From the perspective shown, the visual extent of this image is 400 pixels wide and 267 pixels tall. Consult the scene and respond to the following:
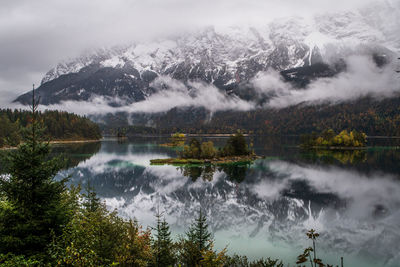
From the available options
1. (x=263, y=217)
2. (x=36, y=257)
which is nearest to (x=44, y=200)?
(x=36, y=257)

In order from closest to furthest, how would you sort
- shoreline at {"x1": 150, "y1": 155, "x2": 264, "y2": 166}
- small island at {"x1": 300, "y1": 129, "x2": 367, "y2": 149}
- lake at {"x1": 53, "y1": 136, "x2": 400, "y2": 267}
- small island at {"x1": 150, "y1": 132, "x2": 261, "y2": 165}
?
lake at {"x1": 53, "y1": 136, "x2": 400, "y2": 267}, shoreline at {"x1": 150, "y1": 155, "x2": 264, "y2": 166}, small island at {"x1": 150, "y1": 132, "x2": 261, "y2": 165}, small island at {"x1": 300, "y1": 129, "x2": 367, "y2": 149}

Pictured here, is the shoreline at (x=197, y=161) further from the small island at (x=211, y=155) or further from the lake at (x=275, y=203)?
the lake at (x=275, y=203)

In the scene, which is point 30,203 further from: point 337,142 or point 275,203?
point 337,142

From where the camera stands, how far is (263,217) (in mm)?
39594

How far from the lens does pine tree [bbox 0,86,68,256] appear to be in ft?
44.4

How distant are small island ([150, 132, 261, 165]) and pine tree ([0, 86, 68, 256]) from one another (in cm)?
7691

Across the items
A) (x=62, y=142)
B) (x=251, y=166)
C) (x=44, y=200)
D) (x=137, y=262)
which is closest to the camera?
(x=44, y=200)

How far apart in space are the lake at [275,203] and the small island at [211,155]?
33.1 feet

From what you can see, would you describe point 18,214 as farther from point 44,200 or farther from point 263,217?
point 263,217

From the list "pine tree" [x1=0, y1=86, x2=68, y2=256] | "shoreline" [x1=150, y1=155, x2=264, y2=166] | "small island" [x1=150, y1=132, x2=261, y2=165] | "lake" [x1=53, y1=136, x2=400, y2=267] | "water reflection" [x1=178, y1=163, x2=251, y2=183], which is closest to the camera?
"pine tree" [x1=0, y1=86, x2=68, y2=256]

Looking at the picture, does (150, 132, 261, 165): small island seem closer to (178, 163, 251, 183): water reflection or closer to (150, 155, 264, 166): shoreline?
(150, 155, 264, 166): shoreline

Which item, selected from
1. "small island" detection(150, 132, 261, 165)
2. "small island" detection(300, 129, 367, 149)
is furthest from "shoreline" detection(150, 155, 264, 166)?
"small island" detection(300, 129, 367, 149)

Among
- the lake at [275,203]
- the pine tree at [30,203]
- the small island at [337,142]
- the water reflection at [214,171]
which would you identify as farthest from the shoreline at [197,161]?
the pine tree at [30,203]

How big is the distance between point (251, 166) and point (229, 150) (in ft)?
68.9
